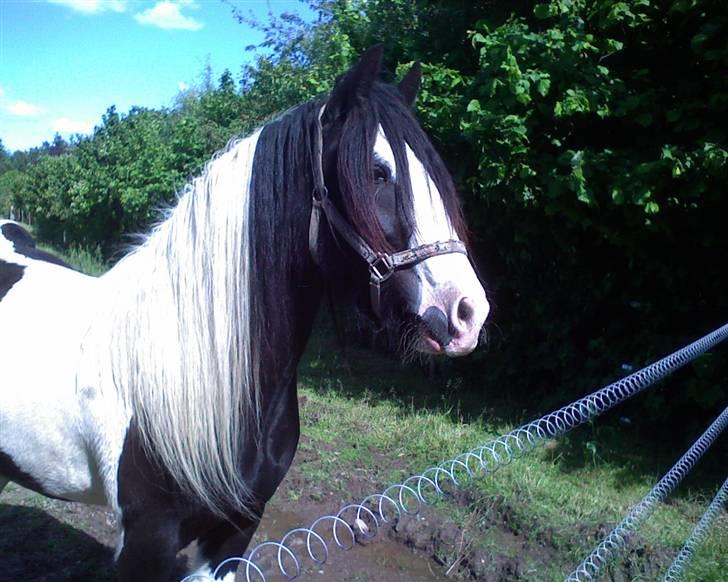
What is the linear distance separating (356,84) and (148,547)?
154 centimetres

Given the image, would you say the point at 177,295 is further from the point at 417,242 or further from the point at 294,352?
the point at 417,242

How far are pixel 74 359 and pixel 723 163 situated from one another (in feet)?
11.3

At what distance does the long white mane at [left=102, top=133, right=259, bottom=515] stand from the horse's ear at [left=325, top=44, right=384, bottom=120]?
299 mm

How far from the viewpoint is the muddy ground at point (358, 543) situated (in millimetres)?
3342

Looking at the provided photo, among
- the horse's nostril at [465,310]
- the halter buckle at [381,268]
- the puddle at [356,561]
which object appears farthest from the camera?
the puddle at [356,561]

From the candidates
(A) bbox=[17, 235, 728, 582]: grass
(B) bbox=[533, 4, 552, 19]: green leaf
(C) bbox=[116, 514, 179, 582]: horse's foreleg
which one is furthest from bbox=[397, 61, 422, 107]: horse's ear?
(B) bbox=[533, 4, 552, 19]: green leaf

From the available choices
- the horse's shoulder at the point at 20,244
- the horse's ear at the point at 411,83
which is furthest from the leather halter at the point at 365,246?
the horse's shoulder at the point at 20,244

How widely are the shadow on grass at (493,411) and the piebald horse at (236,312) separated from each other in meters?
1.20

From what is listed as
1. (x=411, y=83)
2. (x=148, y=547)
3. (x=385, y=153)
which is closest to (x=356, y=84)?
(x=385, y=153)

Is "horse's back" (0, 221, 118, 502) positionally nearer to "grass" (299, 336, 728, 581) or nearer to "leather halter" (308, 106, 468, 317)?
"leather halter" (308, 106, 468, 317)

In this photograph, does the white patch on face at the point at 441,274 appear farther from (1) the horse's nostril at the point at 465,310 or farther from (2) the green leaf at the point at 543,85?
(2) the green leaf at the point at 543,85

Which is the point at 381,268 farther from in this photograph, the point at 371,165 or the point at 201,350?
the point at 201,350

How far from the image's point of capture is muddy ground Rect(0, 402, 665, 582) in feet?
11.0

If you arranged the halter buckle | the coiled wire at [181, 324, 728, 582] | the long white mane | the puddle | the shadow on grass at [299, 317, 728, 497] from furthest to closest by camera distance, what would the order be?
the shadow on grass at [299, 317, 728, 497] → the puddle → the coiled wire at [181, 324, 728, 582] → the long white mane → the halter buckle
